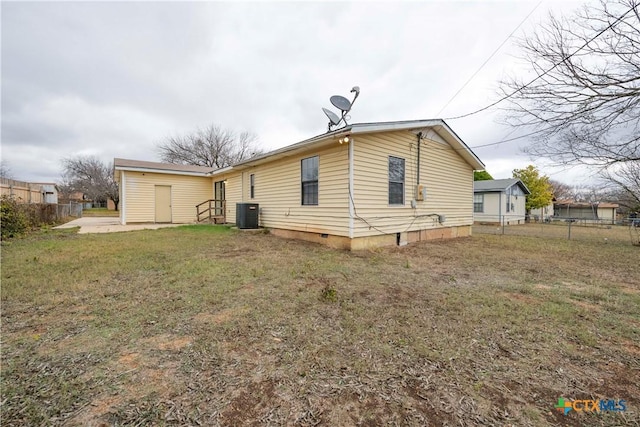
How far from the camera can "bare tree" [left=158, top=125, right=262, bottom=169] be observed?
1145 inches

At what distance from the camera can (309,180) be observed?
784 centimetres

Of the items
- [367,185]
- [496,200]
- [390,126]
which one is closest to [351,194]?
[367,185]

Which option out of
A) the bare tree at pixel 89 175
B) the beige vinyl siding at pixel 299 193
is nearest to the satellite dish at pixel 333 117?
the beige vinyl siding at pixel 299 193

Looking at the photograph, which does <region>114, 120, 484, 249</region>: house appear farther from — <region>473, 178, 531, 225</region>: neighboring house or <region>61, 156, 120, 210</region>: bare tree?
<region>61, 156, 120, 210</region>: bare tree

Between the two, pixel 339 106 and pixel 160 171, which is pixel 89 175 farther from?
pixel 339 106

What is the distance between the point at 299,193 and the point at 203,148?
25.3m

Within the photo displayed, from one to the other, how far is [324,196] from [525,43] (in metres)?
5.26

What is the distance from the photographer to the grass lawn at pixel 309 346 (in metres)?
1.56

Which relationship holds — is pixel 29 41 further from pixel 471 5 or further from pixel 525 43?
pixel 525 43

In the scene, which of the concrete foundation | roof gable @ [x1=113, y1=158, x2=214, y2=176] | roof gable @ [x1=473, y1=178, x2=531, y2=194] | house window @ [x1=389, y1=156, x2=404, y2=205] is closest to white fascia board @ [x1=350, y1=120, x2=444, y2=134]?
house window @ [x1=389, y1=156, x2=404, y2=205]

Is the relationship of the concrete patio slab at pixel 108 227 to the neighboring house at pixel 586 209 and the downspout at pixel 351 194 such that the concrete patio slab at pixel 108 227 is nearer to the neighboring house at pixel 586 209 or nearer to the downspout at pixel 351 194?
the downspout at pixel 351 194

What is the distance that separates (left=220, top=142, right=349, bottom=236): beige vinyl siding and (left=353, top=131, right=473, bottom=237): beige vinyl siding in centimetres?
41

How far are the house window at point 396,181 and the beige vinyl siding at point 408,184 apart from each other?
0.54 feet

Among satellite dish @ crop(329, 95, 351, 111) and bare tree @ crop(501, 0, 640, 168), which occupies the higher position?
satellite dish @ crop(329, 95, 351, 111)
